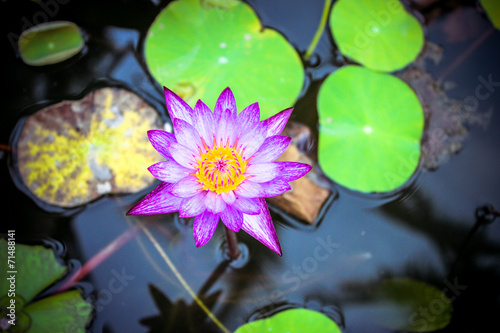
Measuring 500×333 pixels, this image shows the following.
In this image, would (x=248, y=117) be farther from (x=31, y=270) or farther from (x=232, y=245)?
(x=31, y=270)

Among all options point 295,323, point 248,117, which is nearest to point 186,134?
point 248,117

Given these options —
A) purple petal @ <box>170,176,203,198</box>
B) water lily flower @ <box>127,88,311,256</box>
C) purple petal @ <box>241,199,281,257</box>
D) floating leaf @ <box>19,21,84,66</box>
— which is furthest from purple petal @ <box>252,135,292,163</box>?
floating leaf @ <box>19,21,84,66</box>

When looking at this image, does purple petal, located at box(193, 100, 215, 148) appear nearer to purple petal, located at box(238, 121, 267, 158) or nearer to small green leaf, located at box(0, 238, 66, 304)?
purple petal, located at box(238, 121, 267, 158)

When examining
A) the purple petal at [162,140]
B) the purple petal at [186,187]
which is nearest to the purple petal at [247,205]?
the purple petal at [186,187]

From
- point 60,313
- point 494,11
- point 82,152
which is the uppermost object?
point 494,11

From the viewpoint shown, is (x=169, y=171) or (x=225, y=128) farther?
(x=225, y=128)

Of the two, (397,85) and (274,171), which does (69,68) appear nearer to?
(274,171)
